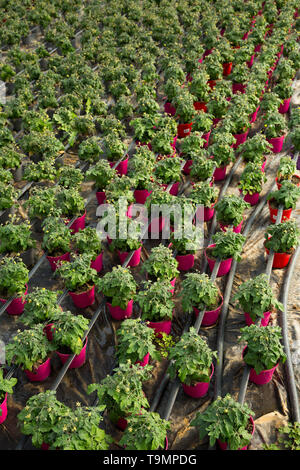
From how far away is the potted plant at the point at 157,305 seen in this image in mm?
7766

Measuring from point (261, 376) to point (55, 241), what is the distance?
4.93 meters

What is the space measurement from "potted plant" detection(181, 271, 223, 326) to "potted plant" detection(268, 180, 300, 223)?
11.2ft

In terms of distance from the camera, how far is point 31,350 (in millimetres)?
7141

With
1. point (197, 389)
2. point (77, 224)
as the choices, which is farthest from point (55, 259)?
point (197, 389)

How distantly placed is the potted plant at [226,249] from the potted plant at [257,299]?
1014mm

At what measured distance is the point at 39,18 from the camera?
2173 centimetres

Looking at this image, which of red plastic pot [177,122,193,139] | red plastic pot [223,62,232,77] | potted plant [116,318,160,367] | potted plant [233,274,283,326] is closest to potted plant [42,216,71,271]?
potted plant [116,318,160,367]

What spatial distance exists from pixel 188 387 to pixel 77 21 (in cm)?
2043

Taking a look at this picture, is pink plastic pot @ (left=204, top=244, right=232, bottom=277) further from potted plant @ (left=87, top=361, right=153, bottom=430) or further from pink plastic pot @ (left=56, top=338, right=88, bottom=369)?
potted plant @ (left=87, top=361, right=153, bottom=430)

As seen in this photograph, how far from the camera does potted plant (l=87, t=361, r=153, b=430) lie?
6312mm

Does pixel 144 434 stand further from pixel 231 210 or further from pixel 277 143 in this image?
pixel 277 143

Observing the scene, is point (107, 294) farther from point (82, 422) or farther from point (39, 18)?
point (39, 18)

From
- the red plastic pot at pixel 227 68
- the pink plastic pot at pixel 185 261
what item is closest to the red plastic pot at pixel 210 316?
the pink plastic pot at pixel 185 261

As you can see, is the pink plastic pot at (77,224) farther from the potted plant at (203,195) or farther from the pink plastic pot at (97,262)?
the potted plant at (203,195)
